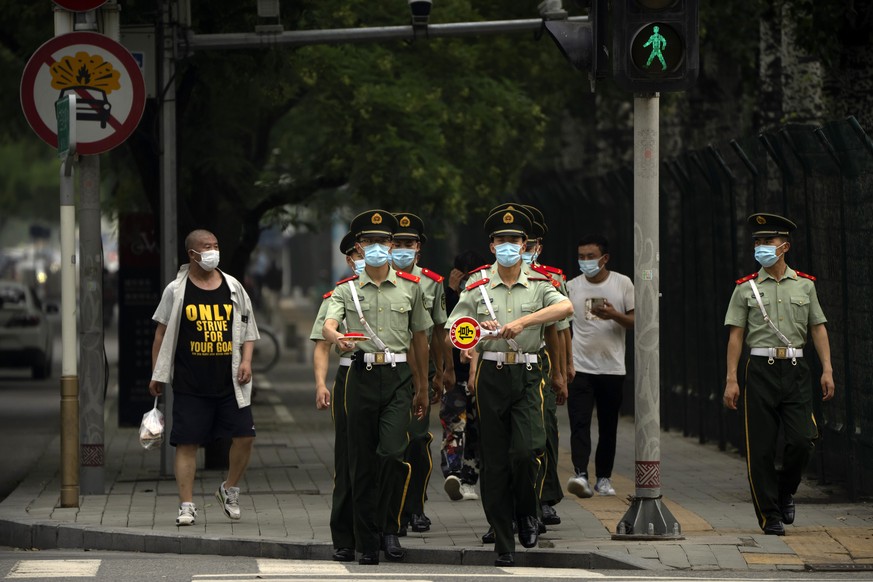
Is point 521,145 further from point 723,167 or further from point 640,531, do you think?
point 640,531

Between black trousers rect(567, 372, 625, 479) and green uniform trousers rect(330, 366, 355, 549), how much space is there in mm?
3248

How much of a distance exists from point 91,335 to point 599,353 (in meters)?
3.54

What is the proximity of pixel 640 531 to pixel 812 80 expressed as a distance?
8.42m

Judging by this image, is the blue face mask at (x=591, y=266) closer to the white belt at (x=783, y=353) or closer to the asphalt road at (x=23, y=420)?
the white belt at (x=783, y=353)

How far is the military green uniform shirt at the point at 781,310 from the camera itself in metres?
11.6

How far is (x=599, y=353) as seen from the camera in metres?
13.9

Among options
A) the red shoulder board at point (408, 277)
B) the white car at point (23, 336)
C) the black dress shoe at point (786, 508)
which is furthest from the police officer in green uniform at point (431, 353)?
the white car at point (23, 336)

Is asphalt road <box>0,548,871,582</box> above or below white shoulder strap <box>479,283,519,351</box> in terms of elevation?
below

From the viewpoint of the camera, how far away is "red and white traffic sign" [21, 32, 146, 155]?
1332 centimetres

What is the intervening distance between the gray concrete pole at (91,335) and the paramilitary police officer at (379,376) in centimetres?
349

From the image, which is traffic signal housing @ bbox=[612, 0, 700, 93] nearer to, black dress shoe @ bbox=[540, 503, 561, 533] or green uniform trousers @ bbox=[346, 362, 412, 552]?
green uniform trousers @ bbox=[346, 362, 412, 552]

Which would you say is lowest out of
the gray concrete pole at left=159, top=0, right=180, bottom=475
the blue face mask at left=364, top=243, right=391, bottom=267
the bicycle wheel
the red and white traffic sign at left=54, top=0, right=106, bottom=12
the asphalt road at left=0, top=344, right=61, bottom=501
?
the asphalt road at left=0, top=344, right=61, bottom=501

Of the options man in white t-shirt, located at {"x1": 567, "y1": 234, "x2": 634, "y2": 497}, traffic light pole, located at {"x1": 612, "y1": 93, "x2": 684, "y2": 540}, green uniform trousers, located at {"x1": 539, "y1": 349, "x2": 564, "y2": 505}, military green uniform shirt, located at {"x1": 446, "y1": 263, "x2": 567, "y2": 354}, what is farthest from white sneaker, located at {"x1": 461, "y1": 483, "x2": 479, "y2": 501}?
military green uniform shirt, located at {"x1": 446, "y1": 263, "x2": 567, "y2": 354}

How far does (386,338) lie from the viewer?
10.6 metres
